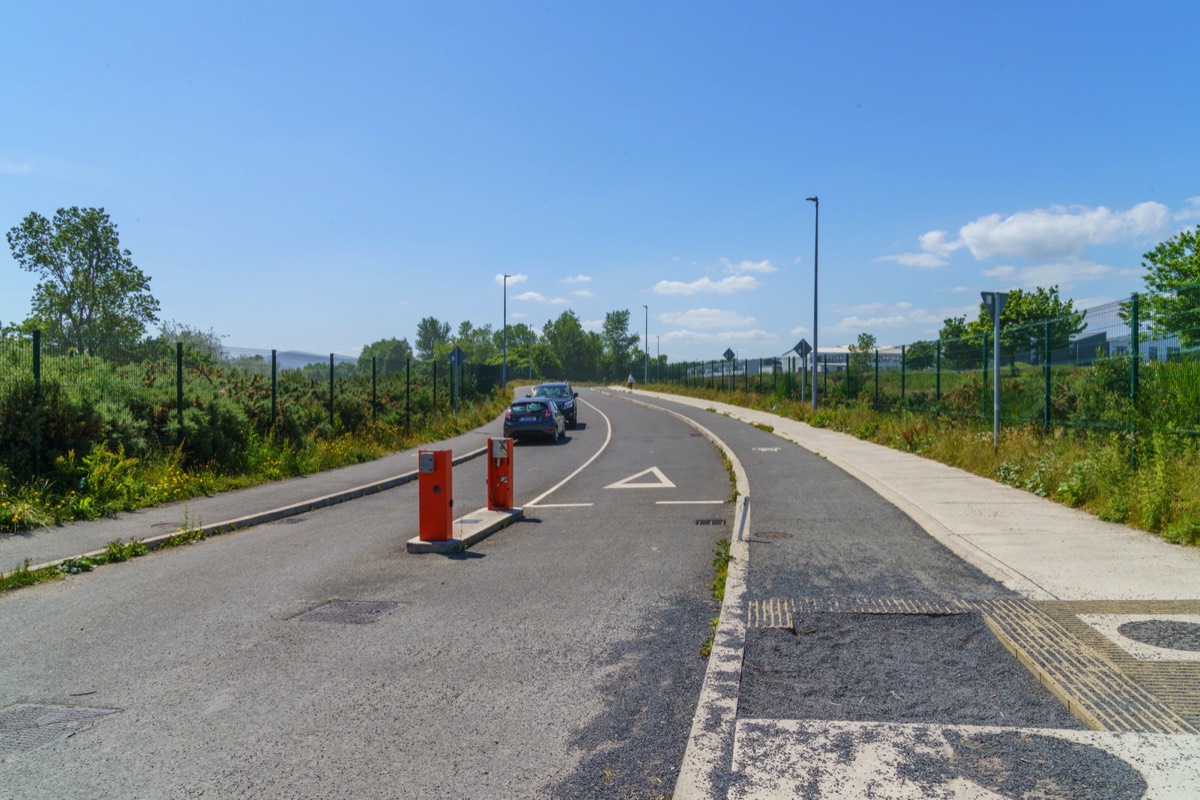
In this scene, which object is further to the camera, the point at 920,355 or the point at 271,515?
the point at 920,355

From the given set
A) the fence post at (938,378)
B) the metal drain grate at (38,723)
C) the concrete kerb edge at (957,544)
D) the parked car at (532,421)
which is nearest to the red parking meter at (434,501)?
the metal drain grate at (38,723)

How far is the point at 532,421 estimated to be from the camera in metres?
25.7

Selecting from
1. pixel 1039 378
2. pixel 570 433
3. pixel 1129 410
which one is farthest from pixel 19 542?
pixel 570 433

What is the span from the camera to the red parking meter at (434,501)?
9555 millimetres

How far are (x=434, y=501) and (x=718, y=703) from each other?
5506mm

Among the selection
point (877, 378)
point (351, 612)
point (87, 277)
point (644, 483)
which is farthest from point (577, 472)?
point (87, 277)

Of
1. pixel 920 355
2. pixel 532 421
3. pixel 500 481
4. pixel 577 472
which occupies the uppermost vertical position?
pixel 920 355

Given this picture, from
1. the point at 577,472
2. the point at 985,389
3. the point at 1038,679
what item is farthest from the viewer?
the point at 577,472

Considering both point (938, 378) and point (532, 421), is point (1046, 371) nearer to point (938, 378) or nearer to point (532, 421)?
point (938, 378)

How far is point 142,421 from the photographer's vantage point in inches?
555

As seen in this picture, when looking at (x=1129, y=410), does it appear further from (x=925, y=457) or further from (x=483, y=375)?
(x=483, y=375)

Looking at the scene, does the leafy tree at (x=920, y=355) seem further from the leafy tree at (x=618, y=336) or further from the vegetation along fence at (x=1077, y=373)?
the leafy tree at (x=618, y=336)

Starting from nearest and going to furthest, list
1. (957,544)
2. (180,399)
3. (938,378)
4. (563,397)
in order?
(957,544) < (180,399) < (938,378) < (563,397)

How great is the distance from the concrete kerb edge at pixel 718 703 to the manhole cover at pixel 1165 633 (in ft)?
8.36
